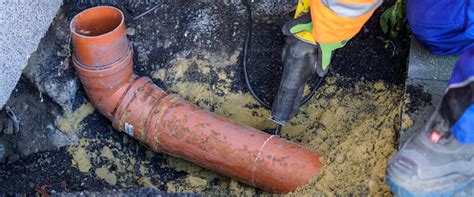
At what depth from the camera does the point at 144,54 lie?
3.40m

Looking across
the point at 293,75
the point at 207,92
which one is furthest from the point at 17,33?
the point at 293,75

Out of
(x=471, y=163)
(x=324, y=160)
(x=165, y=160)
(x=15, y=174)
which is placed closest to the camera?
(x=471, y=163)

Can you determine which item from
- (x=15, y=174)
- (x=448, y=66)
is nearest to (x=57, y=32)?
(x=15, y=174)

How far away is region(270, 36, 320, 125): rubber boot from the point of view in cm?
289

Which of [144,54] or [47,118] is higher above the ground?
[144,54]

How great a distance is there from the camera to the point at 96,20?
122 inches

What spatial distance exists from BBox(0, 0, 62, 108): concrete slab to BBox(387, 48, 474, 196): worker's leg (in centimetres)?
173

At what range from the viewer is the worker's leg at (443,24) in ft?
8.75

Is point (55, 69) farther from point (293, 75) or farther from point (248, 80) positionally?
point (293, 75)

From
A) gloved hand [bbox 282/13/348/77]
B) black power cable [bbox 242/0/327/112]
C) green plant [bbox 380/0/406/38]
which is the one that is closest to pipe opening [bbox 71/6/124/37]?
black power cable [bbox 242/0/327/112]

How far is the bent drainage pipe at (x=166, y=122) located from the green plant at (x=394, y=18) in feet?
2.59

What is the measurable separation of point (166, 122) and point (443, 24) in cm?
131

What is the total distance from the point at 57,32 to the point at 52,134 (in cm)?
51

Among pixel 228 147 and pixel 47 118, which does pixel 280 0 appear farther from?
pixel 47 118
